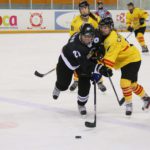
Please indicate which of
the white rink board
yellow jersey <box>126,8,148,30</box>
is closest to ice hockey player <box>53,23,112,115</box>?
yellow jersey <box>126,8,148,30</box>

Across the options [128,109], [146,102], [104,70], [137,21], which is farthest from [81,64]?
[137,21]

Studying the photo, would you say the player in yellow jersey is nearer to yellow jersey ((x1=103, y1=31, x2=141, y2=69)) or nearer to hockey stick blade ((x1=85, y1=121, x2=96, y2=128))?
yellow jersey ((x1=103, y1=31, x2=141, y2=69))

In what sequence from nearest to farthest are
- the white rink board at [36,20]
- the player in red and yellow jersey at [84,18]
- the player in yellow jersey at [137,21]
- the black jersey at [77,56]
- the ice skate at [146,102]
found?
the black jersey at [77,56], the ice skate at [146,102], the player in red and yellow jersey at [84,18], the player in yellow jersey at [137,21], the white rink board at [36,20]

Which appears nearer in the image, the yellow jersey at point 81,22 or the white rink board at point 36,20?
the yellow jersey at point 81,22

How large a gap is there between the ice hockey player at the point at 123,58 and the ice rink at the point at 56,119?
0.18 meters

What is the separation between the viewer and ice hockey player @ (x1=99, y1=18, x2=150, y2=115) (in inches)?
128

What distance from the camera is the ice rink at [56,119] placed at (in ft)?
9.09

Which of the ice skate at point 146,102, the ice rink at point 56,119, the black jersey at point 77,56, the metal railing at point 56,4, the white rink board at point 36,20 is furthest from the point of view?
the metal railing at point 56,4

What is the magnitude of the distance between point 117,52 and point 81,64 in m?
0.29

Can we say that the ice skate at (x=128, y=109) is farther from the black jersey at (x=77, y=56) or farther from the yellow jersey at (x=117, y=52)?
the black jersey at (x=77, y=56)

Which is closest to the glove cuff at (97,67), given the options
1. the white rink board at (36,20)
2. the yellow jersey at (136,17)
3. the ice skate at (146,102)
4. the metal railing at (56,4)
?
the ice skate at (146,102)

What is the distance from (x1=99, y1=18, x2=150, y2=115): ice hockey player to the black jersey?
0.13 metres

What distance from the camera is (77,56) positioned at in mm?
3211

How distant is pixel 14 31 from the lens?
11.1 metres
